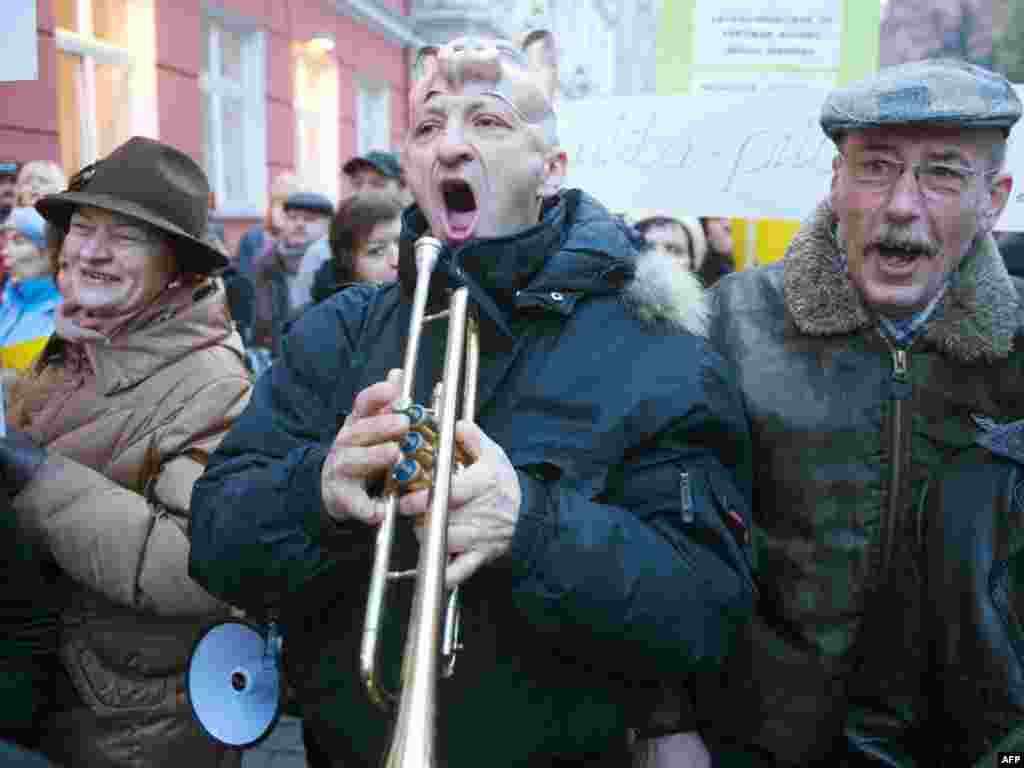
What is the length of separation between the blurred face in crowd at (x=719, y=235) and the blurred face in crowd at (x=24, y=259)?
3017 millimetres

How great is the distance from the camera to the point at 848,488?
1.94 meters

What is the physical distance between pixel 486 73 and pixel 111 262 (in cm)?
109

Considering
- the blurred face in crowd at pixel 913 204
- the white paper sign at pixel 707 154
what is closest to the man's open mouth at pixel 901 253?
the blurred face in crowd at pixel 913 204

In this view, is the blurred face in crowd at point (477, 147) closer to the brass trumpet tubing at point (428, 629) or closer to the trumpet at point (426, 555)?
the trumpet at point (426, 555)

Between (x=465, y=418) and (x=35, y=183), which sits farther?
(x=35, y=183)

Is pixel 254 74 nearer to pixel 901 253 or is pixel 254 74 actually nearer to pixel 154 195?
pixel 154 195

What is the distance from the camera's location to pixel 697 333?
1882 mm

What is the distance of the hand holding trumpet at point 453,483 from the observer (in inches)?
59.9

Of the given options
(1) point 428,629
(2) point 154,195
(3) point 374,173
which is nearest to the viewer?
(1) point 428,629

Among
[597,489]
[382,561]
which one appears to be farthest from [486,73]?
[382,561]

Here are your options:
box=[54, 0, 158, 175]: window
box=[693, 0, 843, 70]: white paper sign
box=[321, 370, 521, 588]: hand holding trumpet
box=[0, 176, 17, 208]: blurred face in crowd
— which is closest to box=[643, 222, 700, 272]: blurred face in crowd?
box=[693, 0, 843, 70]: white paper sign

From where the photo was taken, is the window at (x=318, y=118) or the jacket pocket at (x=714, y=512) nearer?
the jacket pocket at (x=714, y=512)

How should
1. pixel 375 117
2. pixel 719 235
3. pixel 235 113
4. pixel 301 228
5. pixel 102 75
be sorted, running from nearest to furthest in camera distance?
pixel 719 235, pixel 301 228, pixel 102 75, pixel 235 113, pixel 375 117

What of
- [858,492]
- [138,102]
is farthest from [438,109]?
[138,102]
